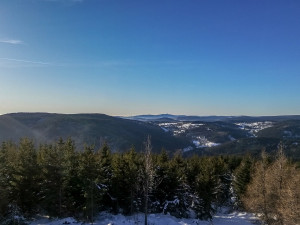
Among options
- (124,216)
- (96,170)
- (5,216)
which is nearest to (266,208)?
(124,216)

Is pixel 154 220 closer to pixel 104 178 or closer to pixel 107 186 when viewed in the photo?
pixel 107 186

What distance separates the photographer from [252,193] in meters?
41.2

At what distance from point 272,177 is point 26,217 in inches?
1224

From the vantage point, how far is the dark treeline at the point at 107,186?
33312 mm

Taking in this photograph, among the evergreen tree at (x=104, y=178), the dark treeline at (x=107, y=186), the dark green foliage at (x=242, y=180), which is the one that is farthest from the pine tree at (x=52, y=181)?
the dark green foliage at (x=242, y=180)

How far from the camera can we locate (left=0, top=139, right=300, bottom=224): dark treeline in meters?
33.3

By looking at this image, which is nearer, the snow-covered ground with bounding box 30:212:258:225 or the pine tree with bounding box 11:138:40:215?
the snow-covered ground with bounding box 30:212:258:225

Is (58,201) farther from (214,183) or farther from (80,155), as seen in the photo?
(214,183)

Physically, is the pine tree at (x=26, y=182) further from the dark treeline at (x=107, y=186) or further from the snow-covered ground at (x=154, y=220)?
the snow-covered ground at (x=154, y=220)

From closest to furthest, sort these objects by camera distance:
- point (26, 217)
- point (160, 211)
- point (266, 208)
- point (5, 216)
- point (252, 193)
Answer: point (5, 216) < point (26, 217) < point (266, 208) < point (252, 193) < point (160, 211)

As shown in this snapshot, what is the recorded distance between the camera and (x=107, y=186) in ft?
130

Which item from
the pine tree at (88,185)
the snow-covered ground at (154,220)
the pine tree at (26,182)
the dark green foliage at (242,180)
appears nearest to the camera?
the pine tree at (88,185)

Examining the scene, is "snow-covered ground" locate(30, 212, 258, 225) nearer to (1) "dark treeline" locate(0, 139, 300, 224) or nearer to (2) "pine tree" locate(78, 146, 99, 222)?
(1) "dark treeline" locate(0, 139, 300, 224)

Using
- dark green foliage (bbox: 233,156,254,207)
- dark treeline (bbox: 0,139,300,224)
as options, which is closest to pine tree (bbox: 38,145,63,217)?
dark treeline (bbox: 0,139,300,224)
